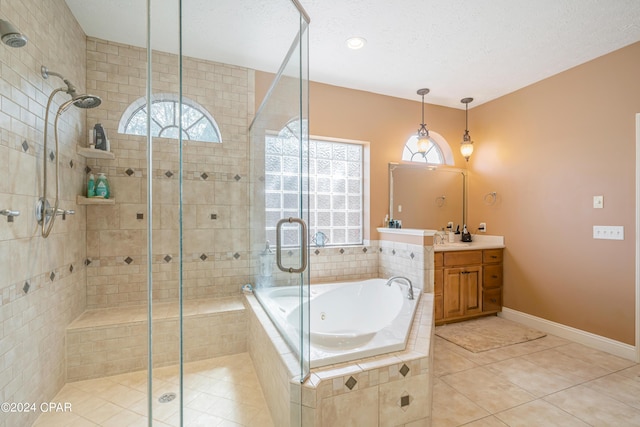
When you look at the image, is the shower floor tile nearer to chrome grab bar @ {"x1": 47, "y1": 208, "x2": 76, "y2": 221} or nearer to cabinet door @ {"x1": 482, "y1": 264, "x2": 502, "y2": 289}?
chrome grab bar @ {"x1": 47, "y1": 208, "x2": 76, "y2": 221}

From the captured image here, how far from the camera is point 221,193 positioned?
5.08 feet

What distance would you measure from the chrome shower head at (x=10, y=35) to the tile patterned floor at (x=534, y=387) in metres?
3.01

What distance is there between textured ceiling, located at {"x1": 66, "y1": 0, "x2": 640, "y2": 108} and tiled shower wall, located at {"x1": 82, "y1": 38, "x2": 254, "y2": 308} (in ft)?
0.45

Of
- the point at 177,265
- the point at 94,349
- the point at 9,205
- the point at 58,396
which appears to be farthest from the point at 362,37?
the point at 58,396

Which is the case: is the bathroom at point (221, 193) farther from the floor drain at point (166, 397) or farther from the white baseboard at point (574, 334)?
the floor drain at point (166, 397)

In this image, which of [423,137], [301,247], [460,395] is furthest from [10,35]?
[423,137]

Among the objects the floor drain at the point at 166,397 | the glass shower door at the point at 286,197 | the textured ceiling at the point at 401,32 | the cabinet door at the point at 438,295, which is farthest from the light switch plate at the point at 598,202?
the floor drain at the point at 166,397

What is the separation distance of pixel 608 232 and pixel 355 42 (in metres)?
2.82

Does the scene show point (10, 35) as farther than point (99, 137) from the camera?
No

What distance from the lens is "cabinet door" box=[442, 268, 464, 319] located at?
124 inches

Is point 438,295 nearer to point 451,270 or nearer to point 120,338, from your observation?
point 451,270

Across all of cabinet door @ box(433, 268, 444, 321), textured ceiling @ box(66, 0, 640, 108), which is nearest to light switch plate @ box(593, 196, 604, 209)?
textured ceiling @ box(66, 0, 640, 108)

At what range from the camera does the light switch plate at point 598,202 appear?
8.70 ft

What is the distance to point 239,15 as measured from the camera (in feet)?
6.07
